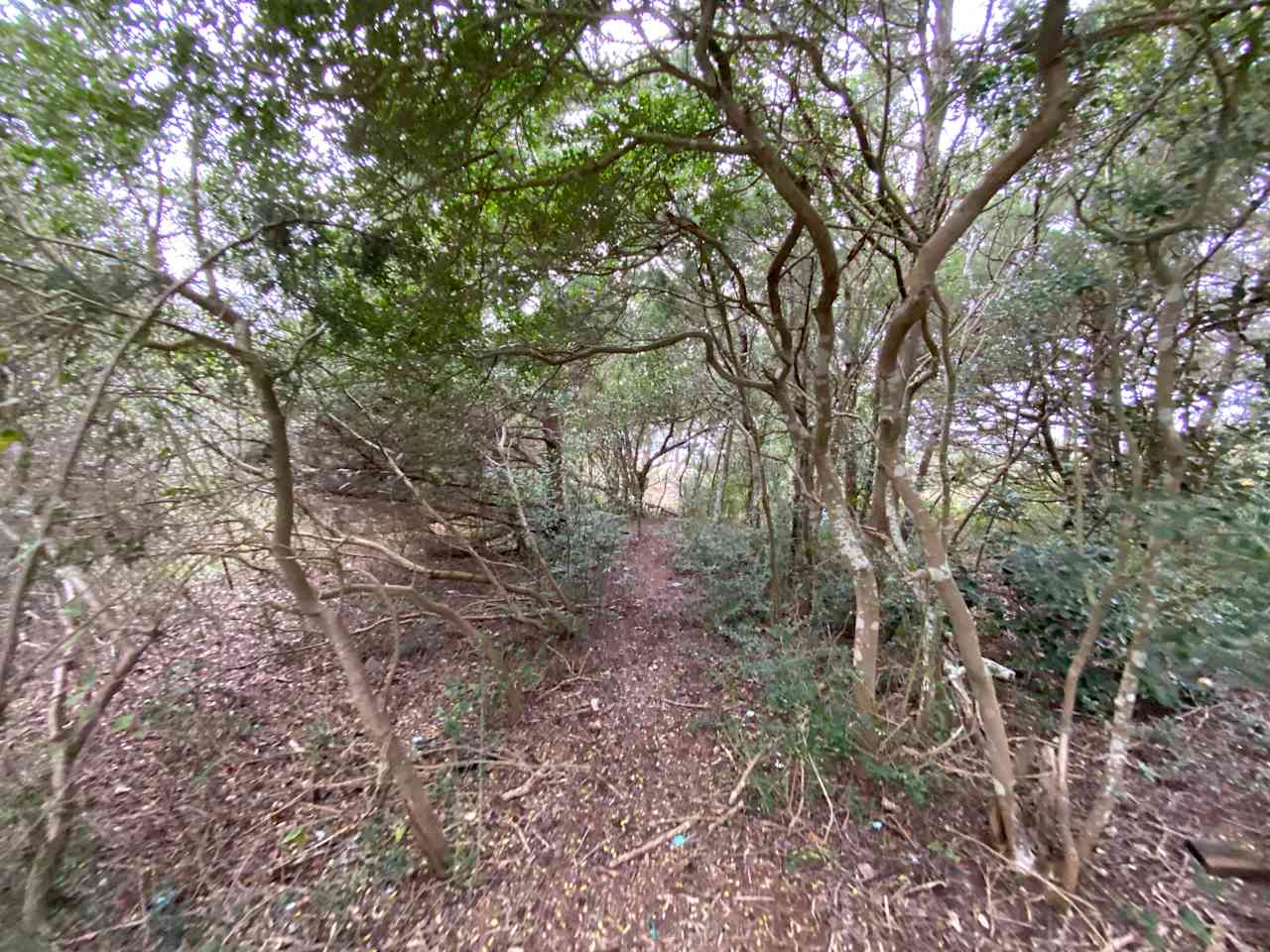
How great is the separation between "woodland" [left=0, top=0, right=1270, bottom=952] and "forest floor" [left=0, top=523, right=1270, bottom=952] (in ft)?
0.07

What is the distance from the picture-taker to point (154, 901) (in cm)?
212

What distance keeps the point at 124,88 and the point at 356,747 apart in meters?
3.42

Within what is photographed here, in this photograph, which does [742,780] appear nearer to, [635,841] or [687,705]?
[635,841]

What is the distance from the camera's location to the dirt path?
6.54 ft

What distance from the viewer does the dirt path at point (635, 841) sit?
1.99 meters

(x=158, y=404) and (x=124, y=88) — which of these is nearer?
(x=124, y=88)

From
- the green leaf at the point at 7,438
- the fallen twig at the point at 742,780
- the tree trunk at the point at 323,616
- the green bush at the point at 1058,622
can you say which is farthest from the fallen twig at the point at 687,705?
the green leaf at the point at 7,438

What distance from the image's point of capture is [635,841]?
2400mm

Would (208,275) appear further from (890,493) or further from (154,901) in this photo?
(890,493)

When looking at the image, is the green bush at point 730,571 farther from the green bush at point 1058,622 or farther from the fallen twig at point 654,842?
the green bush at point 1058,622

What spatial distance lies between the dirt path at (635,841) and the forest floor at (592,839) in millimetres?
11

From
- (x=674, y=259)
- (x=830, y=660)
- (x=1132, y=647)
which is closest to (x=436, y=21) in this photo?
(x=674, y=259)

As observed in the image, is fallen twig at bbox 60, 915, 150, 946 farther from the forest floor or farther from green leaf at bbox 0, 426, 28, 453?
green leaf at bbox 0, 426, 28, 453

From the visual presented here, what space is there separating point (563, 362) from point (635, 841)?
112 inches
